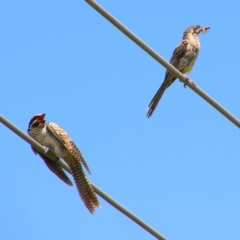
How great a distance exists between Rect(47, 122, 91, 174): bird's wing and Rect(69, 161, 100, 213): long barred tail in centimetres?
9

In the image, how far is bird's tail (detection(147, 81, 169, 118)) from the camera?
11.3 metres

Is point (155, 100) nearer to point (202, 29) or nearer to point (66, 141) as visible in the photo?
point (202, 29)

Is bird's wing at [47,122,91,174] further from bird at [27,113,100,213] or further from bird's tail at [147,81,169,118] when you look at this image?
bird's tail at [147,81,169,118]

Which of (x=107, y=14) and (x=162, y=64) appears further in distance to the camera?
(x=162, y=64)

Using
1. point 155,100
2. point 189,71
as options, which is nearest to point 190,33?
point 189,71

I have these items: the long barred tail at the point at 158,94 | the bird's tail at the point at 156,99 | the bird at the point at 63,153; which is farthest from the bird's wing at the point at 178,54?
the bird at the point at 63,153

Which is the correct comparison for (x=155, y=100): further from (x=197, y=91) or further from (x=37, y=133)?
(x=197, y=91)

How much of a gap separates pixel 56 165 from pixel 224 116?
2.25 metres

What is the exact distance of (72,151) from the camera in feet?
28.1

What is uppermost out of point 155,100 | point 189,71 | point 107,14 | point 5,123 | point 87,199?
point 189,71

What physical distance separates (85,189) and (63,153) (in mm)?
798

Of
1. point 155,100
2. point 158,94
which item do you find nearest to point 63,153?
point 155,100

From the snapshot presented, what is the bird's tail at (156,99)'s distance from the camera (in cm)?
1133

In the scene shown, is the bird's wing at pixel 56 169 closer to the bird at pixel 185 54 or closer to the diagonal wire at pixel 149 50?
the diagonal wire at pixel 149 50
